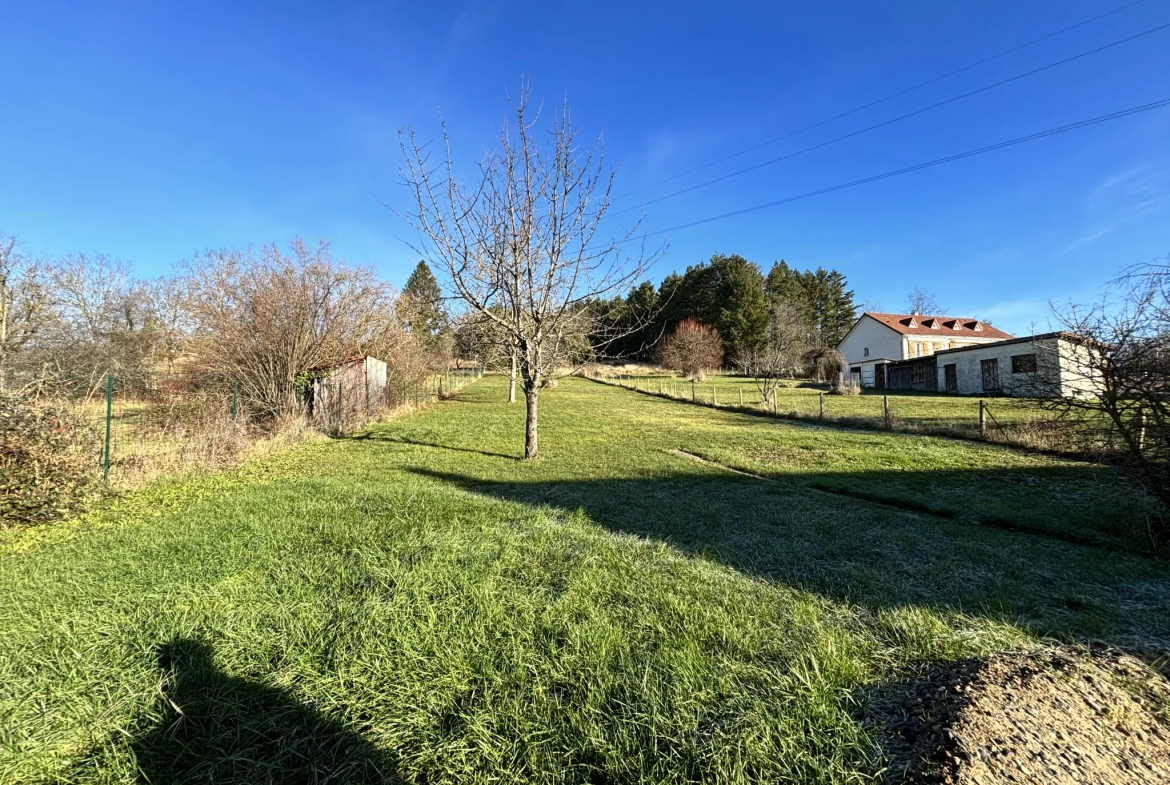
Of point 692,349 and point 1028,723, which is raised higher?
point 692,349

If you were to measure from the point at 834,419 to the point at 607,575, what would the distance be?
597 inches

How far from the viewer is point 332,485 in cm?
681

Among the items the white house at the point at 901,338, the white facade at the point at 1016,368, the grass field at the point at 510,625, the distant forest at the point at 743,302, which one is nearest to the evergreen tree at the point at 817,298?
the distant forest at the point at 743,302

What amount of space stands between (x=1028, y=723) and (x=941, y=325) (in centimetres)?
5406

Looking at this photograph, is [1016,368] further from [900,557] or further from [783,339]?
[783,339]

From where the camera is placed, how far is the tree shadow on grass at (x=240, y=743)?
6.33 feet

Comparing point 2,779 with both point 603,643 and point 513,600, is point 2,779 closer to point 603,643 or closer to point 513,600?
point 513,600

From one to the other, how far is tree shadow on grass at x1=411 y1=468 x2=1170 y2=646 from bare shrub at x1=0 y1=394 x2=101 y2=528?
4.70 metres

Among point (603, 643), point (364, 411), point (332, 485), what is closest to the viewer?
point (603, 643)

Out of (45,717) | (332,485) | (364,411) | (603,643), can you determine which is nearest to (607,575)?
(603,643)

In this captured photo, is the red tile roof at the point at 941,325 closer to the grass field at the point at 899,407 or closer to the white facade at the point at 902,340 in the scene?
the white facade at the point at 902,340

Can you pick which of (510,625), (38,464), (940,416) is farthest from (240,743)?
(940,416)

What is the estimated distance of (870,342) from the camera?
45.1 m

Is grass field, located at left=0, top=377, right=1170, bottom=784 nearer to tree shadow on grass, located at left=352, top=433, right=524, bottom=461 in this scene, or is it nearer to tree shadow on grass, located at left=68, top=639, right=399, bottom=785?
tree shadow on grass, located at left=68, top=639, right=399, bottom=785
